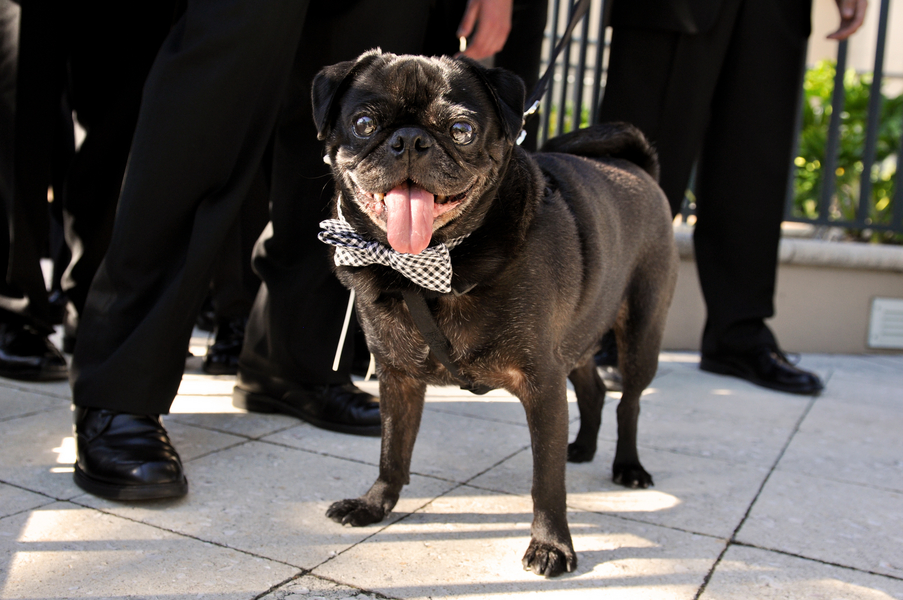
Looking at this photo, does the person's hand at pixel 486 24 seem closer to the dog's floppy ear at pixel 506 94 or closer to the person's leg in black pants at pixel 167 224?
the person's leg in black pants at pixel 167 224

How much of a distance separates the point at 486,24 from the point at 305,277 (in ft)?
4.00

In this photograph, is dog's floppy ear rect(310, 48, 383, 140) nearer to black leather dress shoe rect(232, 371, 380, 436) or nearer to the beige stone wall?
black leather dress shoe rect(232, 371, 380, 436)

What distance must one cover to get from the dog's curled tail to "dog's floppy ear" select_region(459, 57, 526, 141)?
3.02 feet

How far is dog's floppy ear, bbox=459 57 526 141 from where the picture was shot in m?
2.02

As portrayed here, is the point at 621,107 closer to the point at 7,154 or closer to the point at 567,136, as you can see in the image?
the point at 567,136

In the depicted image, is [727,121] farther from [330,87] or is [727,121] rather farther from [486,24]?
[330,87]

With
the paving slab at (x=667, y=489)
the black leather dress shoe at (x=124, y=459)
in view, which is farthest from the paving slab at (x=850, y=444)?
the black leather dress shoe at (x=124, y=459)

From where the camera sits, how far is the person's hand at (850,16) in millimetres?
4189

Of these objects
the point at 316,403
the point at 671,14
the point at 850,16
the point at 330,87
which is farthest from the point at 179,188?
the point at 850,16

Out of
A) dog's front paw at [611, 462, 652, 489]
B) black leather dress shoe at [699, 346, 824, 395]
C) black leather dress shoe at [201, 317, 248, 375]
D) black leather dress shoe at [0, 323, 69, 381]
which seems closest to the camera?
dog's front paw at [611, 462, 652, 489]

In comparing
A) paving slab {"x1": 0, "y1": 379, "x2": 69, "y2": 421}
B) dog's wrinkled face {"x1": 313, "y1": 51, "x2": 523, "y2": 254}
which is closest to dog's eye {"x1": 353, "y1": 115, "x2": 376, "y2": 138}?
dog's wrinkled face {"x1": 313, "y1": 51, "x2": 523, "y2": 254}

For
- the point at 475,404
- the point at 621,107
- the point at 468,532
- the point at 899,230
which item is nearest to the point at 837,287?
the point at 899,230

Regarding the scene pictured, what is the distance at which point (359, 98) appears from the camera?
6.54ft

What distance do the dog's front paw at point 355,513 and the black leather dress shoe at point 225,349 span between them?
1781 mm
